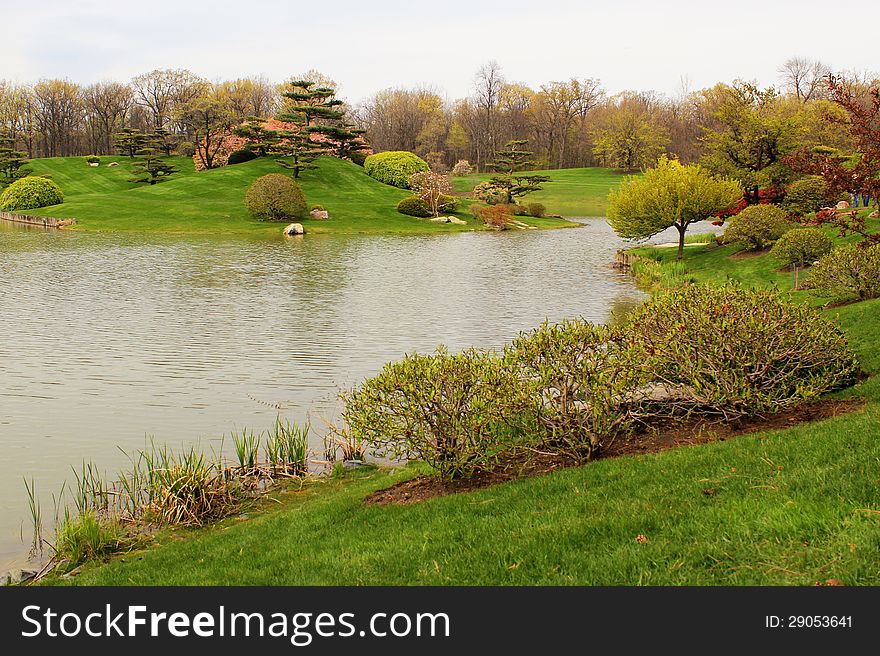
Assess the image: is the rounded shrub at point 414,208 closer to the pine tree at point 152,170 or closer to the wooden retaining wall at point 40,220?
the wooden retaining wall at point 40,220

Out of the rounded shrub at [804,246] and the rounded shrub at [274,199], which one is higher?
the rounded shrub at [274,199]

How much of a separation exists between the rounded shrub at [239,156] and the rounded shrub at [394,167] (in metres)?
12.6

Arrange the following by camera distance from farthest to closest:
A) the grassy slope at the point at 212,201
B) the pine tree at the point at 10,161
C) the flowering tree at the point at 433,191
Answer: the pine tree at the point at 10,161 < the flowering tree at the point at 433,191 < the grassy slope at the point at 212,201


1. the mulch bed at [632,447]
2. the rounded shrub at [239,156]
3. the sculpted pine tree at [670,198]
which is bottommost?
the mulch bed at [632,447]

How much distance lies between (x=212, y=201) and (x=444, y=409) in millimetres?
59848

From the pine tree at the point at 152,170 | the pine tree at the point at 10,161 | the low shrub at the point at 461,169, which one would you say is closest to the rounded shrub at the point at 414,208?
the pine tree at the point at 152,170

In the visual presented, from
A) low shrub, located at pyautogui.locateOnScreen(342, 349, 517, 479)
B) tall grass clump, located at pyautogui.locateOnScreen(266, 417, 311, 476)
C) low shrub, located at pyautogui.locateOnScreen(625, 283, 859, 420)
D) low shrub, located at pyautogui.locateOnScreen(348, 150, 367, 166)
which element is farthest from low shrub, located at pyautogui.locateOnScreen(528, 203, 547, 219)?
low shrub, located at pyautogui.locateOnScreen(342, 349, 517, 479)

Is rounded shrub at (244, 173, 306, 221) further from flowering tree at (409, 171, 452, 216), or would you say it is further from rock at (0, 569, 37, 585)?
rock at (0, 569, 37, 585)

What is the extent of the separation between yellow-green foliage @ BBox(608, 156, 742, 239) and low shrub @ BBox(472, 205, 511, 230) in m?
26.9

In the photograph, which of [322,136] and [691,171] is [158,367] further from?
[322,136]

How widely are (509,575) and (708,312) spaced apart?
5.38 m

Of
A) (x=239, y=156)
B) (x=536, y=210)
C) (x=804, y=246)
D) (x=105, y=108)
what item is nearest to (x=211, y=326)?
(x=804, y=246)

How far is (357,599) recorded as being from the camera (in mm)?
4863

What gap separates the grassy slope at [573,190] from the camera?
273 feet
